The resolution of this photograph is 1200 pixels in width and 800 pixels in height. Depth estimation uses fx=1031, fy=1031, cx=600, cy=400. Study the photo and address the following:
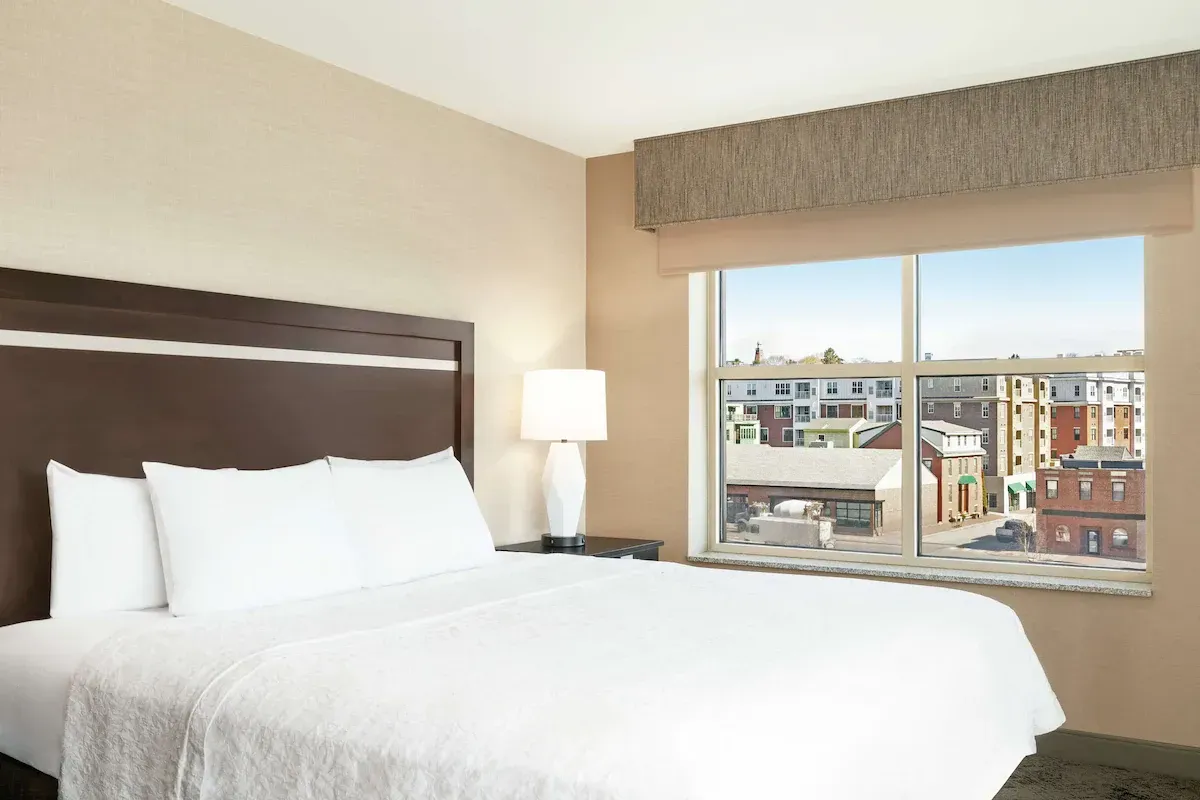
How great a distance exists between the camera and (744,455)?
5.00m

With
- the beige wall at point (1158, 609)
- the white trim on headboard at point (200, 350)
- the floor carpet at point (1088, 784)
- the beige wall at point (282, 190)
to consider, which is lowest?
the floor carpet at point (1088, 784)

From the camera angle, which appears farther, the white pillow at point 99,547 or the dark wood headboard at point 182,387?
the dark wood headboard at point 182,387

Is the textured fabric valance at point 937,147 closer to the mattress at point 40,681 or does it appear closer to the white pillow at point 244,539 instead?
the white pillow at point 244,539

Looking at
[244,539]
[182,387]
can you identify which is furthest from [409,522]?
[182,387]

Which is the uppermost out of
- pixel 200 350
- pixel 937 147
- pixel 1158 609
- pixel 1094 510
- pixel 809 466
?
pixel 937 147

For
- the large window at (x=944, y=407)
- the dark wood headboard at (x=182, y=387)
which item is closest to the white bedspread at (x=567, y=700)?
the dark wood headboard at (x=182, y=387)

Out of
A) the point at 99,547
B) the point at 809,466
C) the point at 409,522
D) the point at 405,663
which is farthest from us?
the point at 809,466

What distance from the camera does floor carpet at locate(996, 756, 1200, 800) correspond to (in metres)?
3.55

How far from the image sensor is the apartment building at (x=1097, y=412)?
4039 millimetres

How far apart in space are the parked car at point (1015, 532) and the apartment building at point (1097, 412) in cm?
30

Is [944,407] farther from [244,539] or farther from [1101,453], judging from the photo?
[244,539]

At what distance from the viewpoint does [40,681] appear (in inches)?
93.7

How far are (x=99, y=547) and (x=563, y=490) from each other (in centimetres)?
206

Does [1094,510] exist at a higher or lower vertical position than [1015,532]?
higher
